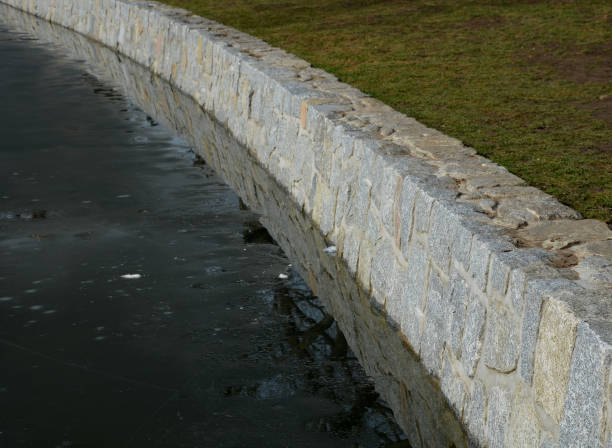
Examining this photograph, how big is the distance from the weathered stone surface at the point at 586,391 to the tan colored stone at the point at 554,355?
0.19 feet

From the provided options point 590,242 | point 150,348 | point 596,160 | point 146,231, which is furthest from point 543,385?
point 146,231

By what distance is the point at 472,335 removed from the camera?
16.2 feet

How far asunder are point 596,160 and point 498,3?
897 centimetres

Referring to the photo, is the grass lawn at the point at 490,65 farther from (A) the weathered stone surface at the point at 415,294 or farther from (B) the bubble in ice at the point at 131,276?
(B) the bubble in ice at the point at 131,276

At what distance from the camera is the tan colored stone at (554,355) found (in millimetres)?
3846

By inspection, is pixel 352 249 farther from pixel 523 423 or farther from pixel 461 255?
pixel 523 423

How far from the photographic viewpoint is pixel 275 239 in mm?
8203

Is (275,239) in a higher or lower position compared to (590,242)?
lower

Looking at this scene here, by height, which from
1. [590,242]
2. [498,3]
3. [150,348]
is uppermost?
[498,3]

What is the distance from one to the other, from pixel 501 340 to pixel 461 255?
66 centimetres

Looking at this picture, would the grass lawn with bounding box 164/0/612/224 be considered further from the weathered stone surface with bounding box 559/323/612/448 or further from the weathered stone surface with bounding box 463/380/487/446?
the weathered stone surface with bounding box 559/323/612/448

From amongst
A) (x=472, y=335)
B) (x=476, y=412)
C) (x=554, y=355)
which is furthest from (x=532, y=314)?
(x=476, y=412)

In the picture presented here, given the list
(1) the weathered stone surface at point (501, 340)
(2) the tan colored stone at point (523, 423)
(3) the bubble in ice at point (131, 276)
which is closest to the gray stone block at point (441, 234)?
(1) the weathered stone surface at point (501, 340)

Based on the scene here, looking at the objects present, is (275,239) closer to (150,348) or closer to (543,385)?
(150,348)
